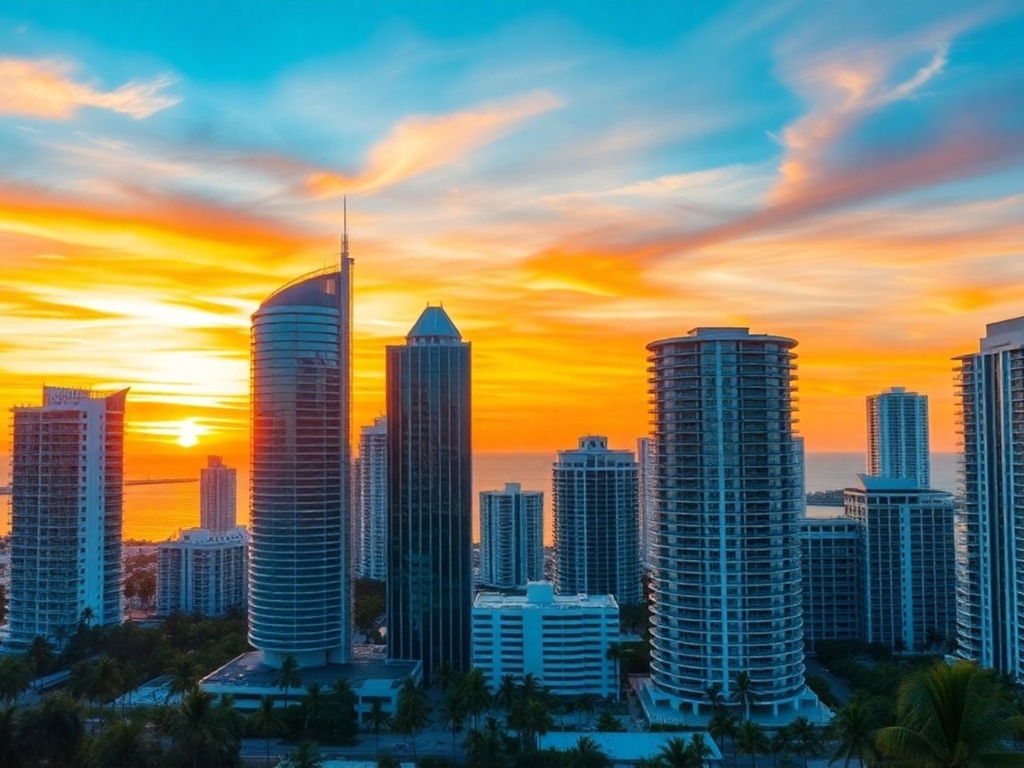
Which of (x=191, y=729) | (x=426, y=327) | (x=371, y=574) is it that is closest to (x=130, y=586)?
(x=371, y=574)

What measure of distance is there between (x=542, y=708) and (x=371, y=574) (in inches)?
2052

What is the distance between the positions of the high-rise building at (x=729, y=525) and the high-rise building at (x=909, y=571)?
1804 cm

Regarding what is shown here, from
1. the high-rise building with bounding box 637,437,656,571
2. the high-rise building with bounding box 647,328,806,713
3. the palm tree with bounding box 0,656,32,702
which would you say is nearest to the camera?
the palm tree with bounding box 0,656,32,702

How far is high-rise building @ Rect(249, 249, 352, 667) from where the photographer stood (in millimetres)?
48406

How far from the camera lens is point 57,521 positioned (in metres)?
55.8

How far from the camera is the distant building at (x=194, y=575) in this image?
7075 cm

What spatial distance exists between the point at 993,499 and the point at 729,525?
1629 centimetres

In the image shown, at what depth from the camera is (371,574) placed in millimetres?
84125

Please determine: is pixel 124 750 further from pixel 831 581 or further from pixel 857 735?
pixel 831 581

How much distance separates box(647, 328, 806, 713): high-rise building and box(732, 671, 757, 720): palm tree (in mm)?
695

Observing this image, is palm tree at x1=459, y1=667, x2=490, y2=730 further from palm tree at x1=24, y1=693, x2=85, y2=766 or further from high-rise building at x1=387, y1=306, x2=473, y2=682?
palm tree at x1=24, y1=693, x2=85, y2=766

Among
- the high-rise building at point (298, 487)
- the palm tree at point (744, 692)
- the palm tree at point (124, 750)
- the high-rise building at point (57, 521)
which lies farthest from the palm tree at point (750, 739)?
the high-rise building at point (57, 521)

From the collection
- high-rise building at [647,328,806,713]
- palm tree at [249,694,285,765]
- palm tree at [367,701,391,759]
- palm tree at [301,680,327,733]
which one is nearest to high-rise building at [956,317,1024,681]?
high-rise building at [647,328,806,713]

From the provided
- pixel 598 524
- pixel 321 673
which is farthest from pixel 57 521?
pixel 598 524
